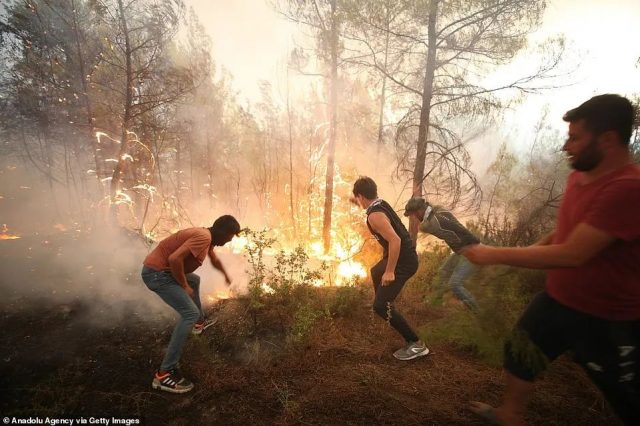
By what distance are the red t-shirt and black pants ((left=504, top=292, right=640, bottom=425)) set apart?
0.25 feet

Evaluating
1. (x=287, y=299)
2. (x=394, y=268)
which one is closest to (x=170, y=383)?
(x=287, y=299)

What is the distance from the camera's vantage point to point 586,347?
1.90m

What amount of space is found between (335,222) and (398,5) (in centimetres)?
872

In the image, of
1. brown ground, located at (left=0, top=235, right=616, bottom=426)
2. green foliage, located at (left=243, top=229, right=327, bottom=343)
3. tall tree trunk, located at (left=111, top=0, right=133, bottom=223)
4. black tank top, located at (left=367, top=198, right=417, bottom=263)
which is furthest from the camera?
tall tree trunk, located at (left=111, top=0, right=133, bottom=223)

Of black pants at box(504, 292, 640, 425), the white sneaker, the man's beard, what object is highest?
the man's beard

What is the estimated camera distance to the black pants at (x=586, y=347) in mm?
1739

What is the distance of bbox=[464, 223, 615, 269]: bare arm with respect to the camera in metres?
1.61

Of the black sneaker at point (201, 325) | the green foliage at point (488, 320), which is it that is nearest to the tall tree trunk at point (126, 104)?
the black sneaker at point (201, 325)

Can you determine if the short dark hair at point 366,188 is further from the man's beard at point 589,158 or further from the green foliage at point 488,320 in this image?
the man's beard at point 589,158

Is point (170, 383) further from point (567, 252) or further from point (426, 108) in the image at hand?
point (426, 108)

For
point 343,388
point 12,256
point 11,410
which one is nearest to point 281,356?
point 343,388

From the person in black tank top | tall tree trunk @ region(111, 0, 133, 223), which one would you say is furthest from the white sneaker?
tall tree trunk @ region(111, 0, 133, 223)

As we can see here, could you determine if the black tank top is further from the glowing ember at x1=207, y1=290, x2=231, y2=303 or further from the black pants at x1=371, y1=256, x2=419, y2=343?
the glowing ember at x1=207, y1=290, x2=231, y2=303

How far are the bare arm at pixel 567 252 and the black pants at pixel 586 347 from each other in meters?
0.55
